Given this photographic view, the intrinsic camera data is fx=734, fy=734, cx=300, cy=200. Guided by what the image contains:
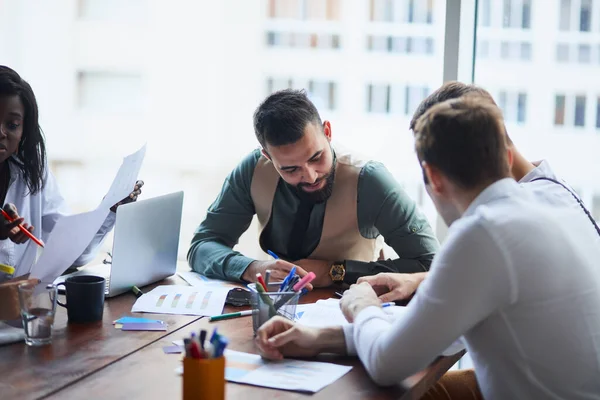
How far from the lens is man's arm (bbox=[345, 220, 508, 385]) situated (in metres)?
1.22

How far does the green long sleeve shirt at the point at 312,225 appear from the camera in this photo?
211cm

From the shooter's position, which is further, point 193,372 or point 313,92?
point 313,92

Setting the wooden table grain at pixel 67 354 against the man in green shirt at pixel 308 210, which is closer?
the wooden table grain at pixel 67 354

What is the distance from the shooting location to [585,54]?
3021 mm

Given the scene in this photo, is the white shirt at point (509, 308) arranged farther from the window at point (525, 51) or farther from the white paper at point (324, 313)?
the window at point (525, 51)

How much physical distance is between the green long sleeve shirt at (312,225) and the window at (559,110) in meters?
1.15

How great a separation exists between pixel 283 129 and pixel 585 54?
5.18ft

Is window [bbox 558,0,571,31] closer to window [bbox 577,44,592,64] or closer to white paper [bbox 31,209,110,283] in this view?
window [bbox 577,44,592,64]

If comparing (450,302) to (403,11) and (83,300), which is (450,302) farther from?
(403,11)

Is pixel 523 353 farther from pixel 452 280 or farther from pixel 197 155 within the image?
pixel 197 155

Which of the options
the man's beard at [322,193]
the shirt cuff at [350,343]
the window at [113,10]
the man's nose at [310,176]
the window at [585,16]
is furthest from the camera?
the window at [113,10]

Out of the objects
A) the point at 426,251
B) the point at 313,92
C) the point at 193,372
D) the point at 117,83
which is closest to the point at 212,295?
the point at 426,251

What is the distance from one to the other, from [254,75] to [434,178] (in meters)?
2.42

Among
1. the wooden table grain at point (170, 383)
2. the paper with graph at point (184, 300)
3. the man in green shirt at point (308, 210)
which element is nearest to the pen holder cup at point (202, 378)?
the wooden table grain at point (170, 383)
